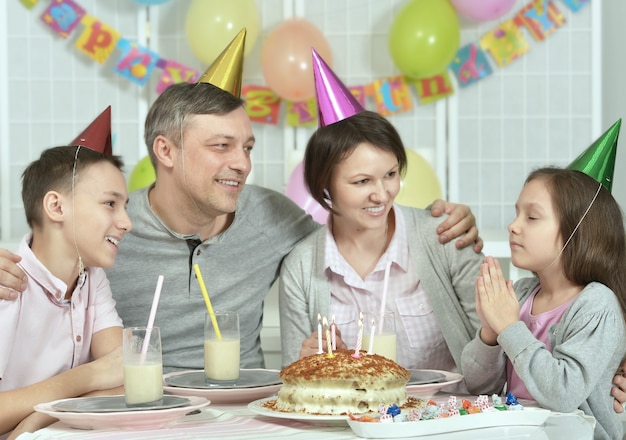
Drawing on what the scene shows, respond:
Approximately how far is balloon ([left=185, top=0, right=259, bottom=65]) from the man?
161 cm

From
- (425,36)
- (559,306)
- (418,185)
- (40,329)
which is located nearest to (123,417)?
(40,329)

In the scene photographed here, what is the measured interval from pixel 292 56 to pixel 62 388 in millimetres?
2517

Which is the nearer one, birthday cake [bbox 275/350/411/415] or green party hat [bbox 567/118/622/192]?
birthday cake [bbox 275/350/411/415]

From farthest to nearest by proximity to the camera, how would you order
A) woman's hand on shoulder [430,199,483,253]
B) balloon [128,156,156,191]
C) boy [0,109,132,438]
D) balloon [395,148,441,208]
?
1. balloon [128,156,156,191]
2. balloon [395,148,441,208]
3. woman's hand on shoulder [430,199,483,253]
4. boy [0,109,132,438]

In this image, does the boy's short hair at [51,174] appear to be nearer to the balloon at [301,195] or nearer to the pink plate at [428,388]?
the pink plate at [428,388]

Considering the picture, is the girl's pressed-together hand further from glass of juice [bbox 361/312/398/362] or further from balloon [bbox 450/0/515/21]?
balloon [bbox 450/0/515/21]

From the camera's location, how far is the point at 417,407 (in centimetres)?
163

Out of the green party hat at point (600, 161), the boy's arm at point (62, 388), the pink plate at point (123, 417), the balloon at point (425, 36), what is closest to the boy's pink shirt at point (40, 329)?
the boy's arm at point (62, 388)

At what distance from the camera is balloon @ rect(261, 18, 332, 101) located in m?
4.08

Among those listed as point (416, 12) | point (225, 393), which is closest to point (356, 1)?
point (416, 12)

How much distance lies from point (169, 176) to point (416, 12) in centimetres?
194

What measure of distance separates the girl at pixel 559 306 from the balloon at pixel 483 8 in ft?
7.85

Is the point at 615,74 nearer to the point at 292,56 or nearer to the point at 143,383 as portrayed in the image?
the point at 292,56

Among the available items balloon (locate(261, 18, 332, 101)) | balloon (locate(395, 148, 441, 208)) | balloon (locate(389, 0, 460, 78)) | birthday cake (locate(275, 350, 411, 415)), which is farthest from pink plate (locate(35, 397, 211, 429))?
balloon (locate(389, 0, 460, 78))
